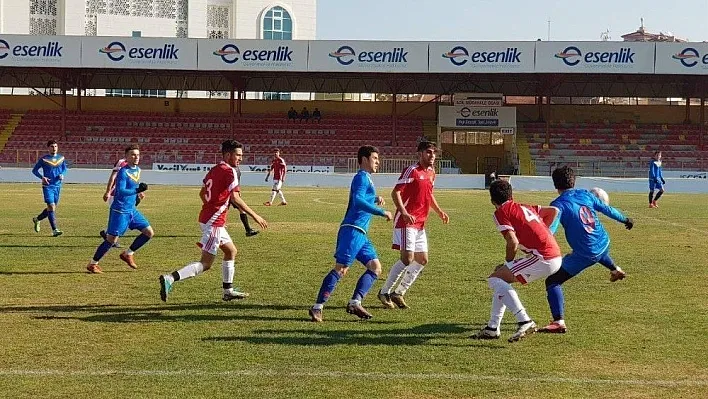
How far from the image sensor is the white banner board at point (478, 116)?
5447 cm

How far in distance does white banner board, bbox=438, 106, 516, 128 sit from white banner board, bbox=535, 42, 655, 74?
5214 mm

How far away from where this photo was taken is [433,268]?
13484mm

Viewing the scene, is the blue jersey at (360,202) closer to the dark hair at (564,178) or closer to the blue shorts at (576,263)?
the dark hair at (564,178)

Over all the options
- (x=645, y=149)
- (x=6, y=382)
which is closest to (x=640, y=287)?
(x=6, y=382)

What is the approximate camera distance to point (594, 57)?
163ft

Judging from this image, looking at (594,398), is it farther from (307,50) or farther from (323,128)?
(323,128)

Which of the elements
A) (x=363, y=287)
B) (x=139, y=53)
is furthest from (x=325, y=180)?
(x=363, y=287)

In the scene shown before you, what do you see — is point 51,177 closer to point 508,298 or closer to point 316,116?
point 508,298

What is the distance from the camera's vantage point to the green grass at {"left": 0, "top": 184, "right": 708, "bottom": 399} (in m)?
6.81

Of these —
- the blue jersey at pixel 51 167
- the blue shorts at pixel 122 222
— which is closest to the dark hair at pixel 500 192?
the blue shorts at pixel 122 222

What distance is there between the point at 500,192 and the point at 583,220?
39.0 inches

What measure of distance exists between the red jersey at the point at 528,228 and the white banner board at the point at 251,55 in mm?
43447

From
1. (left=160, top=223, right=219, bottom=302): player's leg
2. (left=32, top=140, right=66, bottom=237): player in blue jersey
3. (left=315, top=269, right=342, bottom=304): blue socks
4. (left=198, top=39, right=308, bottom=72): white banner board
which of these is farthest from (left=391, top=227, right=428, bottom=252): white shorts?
(left=198, top=39, right=308, bottom=72): white banner board

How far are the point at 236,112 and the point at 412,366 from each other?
5293 centimetres
